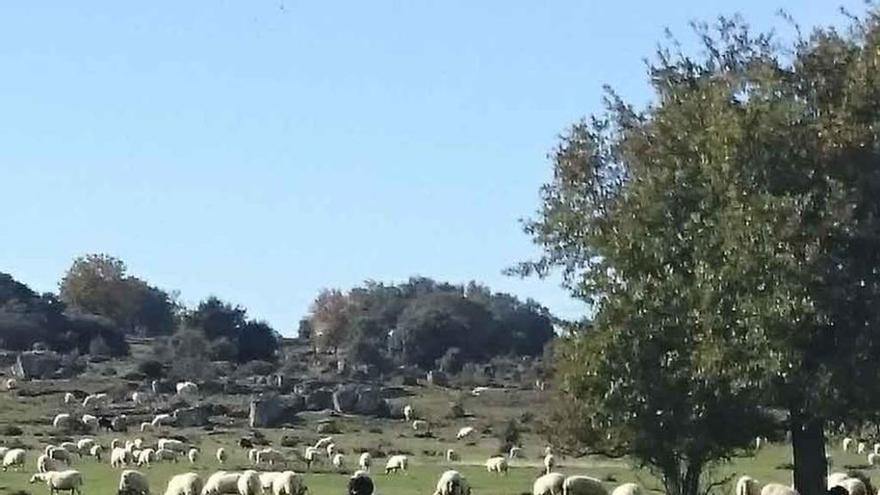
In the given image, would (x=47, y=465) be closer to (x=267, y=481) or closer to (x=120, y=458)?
(x=120, y=458)

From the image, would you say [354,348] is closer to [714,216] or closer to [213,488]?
[213,488]

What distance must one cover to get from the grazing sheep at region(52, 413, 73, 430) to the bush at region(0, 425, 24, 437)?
5.93 feet

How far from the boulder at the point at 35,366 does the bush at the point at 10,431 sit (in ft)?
109

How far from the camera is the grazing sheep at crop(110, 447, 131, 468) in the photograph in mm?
56350

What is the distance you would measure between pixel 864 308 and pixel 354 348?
388 ft

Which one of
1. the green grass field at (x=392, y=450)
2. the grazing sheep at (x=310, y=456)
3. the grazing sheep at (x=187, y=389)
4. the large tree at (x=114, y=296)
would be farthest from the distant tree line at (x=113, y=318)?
the grazing sheep at (x=310, y=456)

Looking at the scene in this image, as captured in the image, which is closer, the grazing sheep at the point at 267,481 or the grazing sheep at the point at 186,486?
the grazing sheep at the point at 186,486

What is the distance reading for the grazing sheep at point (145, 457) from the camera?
56650 millimetres

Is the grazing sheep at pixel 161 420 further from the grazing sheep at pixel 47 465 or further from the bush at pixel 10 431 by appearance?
the grazing sheep at pixel 47 465

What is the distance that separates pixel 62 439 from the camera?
235 feet

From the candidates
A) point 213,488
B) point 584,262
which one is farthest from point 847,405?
point 213,488

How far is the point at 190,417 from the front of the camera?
8469 cm

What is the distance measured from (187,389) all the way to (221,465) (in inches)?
1812

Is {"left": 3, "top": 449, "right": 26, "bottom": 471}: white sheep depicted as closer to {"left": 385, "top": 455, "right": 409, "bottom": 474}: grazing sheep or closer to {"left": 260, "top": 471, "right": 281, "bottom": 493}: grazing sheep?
{"left": 385, "top": 455, "right": 409, "bottom": 474}: grazing sheep
